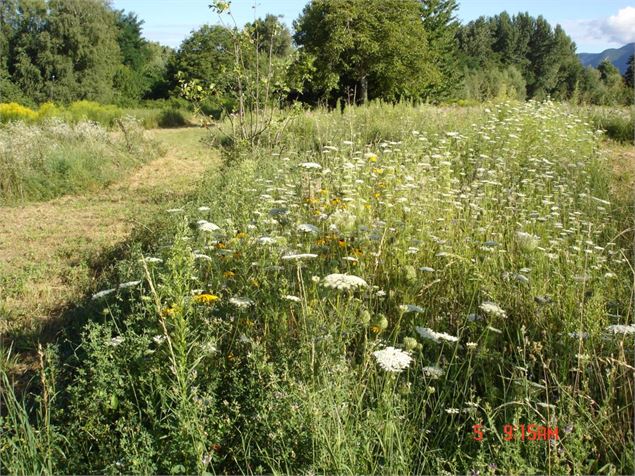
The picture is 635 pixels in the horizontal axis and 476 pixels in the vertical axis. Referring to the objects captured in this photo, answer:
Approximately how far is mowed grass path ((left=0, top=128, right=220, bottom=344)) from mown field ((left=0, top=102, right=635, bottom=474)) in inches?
21.8

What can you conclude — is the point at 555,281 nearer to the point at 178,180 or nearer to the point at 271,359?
the point at 271,359

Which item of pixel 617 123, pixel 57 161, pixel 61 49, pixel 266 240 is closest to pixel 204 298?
pixel 266 240

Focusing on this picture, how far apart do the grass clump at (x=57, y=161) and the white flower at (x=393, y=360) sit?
315 inches

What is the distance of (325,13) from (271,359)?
24.5m

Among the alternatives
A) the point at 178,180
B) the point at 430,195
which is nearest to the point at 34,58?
the point at 178,180

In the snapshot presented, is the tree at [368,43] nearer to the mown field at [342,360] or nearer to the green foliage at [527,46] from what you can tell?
the mown field at [342,360]

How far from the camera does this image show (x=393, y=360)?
6.61 feet

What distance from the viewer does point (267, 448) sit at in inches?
75.9

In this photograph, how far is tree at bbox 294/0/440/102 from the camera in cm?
2422

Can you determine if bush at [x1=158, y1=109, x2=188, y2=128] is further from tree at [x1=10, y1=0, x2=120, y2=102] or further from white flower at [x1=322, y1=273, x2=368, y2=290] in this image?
white flower at [x1=322, y1=273, x2=368, y2=290]

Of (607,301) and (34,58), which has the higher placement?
(34,58)

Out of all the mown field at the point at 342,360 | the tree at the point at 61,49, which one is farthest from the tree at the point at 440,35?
the mown field at the point at 342,360

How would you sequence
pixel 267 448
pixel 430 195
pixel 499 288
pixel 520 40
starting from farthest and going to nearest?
pixel 520 40 < pixel 430 195 < pixel 499 288 < pixel 267 448
